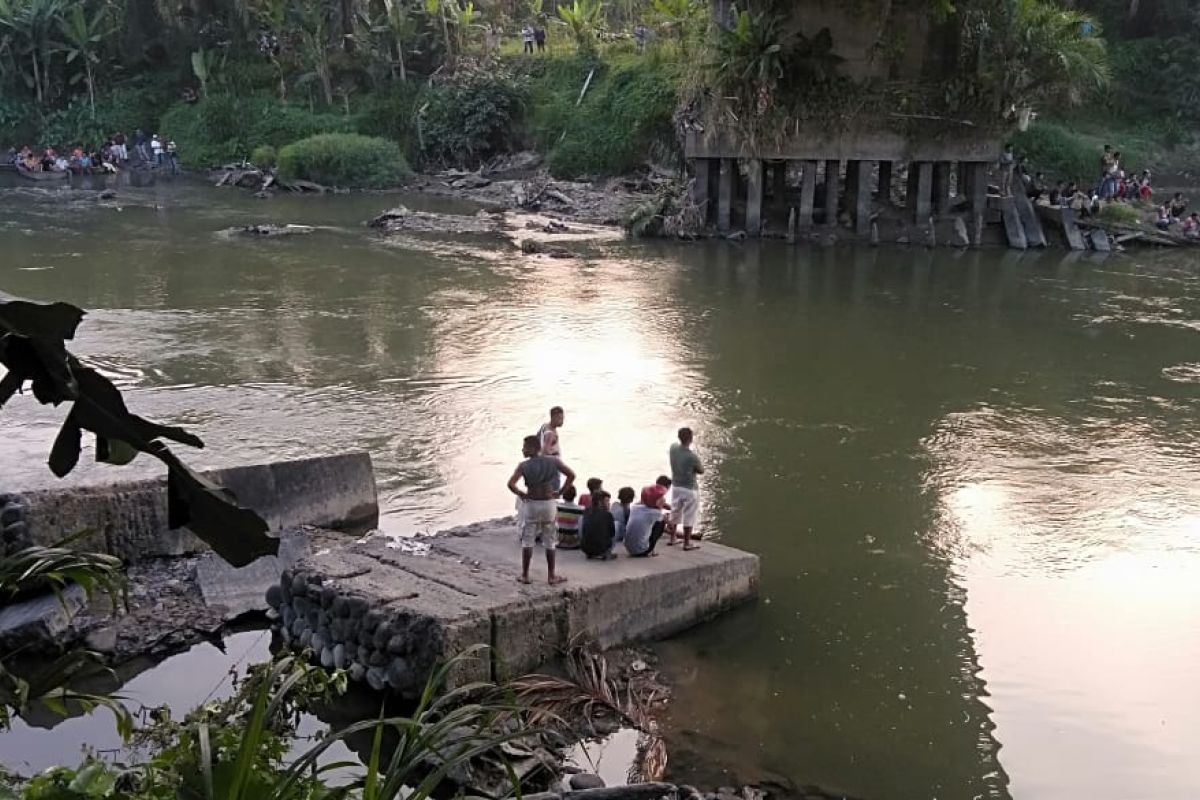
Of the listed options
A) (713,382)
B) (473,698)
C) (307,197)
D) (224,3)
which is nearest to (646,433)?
(713,382)

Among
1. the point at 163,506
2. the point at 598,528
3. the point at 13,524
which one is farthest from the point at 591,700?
the point at 13,524

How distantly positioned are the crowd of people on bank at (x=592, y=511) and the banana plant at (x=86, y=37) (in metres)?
41.0

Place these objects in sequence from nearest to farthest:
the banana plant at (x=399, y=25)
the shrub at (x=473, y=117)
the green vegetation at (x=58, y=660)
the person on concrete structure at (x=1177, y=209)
A: 1. the green vegetation at (x=58, y=660)
2. the person on concrete structure at (x=1177, y=209)
3. the shrub at (x=473, y=117)
4. the banana plant at (x=399, y=25)

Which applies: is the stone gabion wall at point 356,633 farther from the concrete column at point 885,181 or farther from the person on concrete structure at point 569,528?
the concrete column at point 885,181

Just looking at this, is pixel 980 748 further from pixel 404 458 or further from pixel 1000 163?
pixel 1000 163

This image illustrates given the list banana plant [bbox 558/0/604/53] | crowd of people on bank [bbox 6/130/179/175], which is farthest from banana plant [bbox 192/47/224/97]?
banana plant [bbox 558/0/604/53]

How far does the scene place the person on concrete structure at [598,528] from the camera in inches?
342

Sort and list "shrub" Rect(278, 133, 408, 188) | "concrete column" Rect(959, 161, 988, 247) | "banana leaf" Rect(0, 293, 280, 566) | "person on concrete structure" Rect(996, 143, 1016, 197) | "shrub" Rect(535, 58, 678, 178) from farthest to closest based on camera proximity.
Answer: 1. "shrub" Rect(278, 133, 408, 188)
2. "shrub" Rect(535, 58, 678, 178)
3. "person on concrete structure" Rect(996, 143, 1016, 197)
4. "concrete column" Rect(959, 161, 988, 247)
5. "banana leaf" Rect(0, 293, 280, 566)

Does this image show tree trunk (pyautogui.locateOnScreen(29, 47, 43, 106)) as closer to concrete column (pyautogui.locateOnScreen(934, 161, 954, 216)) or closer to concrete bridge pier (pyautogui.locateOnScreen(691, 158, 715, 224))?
concrete bridge pier (pyautogui.locateOnScreen(691, 158, 715, 224))

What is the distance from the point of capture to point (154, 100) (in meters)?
45.4

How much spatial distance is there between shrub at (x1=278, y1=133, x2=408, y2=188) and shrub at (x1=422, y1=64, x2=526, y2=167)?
8.89ft

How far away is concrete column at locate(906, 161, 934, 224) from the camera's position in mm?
26797

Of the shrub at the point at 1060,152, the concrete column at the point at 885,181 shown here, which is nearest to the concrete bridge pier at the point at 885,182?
the concrete column at the point at 885,181

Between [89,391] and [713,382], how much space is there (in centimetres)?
1208
